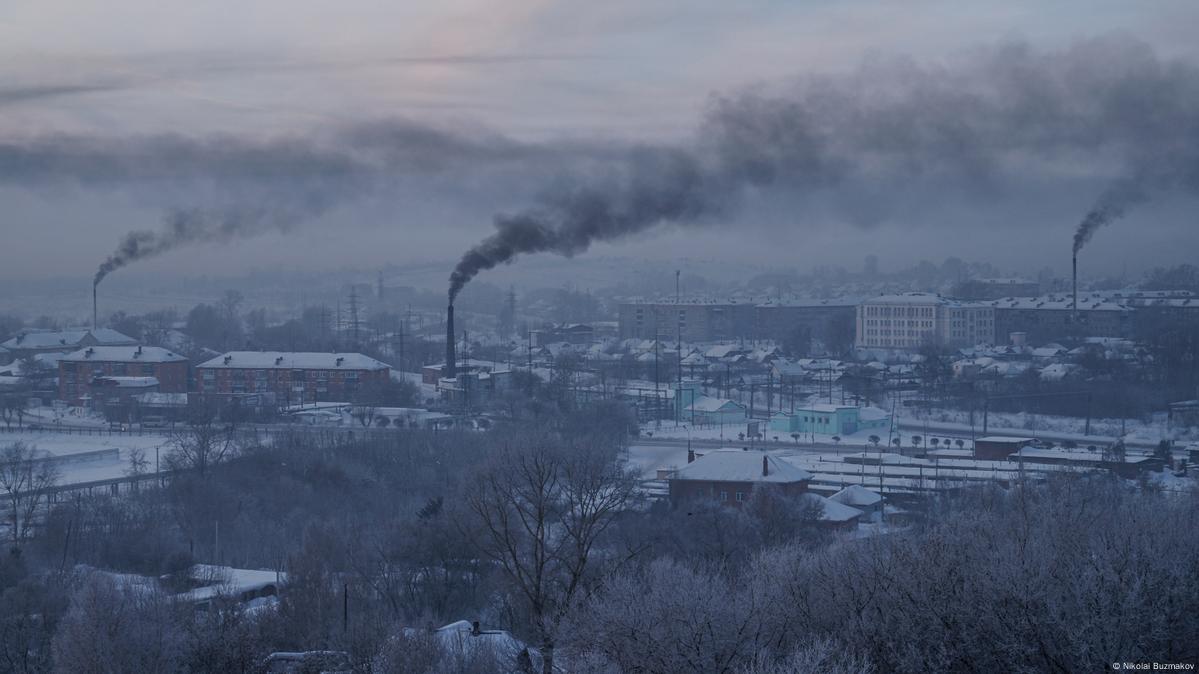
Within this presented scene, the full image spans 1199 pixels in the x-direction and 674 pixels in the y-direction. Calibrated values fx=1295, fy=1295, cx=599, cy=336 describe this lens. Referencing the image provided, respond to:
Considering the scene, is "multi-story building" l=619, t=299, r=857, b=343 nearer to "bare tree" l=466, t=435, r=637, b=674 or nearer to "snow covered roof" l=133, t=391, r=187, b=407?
"snow covered roof" l=133, t=391, r=187, b=407

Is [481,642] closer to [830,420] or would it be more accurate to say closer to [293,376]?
[830,420]

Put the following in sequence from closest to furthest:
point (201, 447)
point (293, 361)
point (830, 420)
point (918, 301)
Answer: point (201, 447) → point (830, 420) → point (293, 361) → point (918, 301)

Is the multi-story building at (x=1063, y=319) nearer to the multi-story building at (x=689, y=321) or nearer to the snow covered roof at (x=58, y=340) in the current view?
the multi-story building at (x=689, y=321)

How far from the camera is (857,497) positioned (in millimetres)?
→ 11438

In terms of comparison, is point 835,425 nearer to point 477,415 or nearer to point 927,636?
point 477,415

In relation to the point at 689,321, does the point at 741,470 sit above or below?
below

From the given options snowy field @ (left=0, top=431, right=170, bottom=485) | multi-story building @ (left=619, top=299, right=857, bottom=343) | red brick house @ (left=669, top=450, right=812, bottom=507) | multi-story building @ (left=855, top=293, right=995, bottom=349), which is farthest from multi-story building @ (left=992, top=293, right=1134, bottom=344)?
snowy field @ (left=0, top=431, right=170, bottom=485)

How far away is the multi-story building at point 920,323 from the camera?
31.6m

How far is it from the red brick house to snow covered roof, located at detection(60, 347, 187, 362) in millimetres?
13701

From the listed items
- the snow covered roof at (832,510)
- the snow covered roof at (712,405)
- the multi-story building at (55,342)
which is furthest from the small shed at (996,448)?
the multi-story building at (55,342)

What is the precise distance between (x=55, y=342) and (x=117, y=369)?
7.23 metres

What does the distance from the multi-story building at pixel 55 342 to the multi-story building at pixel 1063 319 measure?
2026 centimetres

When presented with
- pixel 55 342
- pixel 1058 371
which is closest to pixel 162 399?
pixel 55 342

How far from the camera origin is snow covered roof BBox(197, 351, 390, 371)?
2203cm
